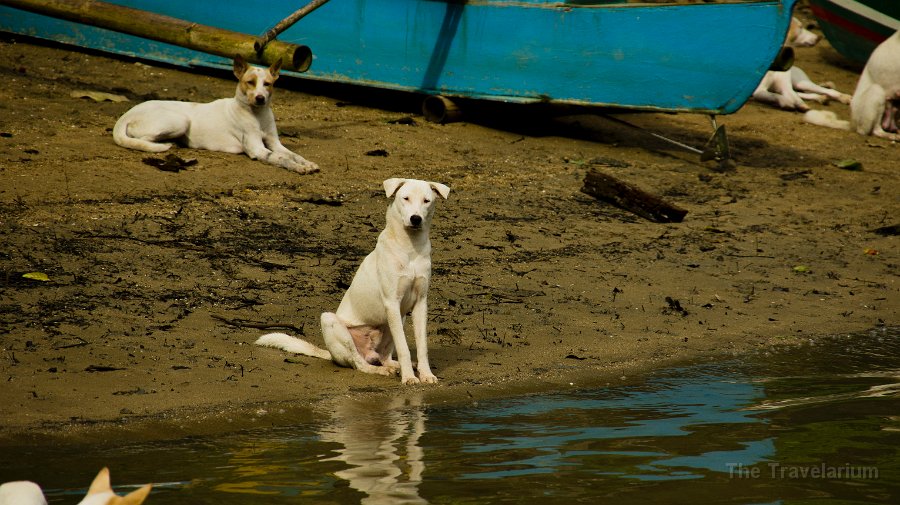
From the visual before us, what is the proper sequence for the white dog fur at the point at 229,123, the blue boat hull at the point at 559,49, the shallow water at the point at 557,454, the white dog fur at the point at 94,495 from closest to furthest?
1. the white dog fur at the point at 94,495
2. the shallow water at the point at 557,454
3. the white dog fur at the point at 229,123
4. the blue boat hull at the point at 559,49

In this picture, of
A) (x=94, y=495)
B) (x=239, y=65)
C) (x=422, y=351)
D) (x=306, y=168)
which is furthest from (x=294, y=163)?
(x=94, y=495)

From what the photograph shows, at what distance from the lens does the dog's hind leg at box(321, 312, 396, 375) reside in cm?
664

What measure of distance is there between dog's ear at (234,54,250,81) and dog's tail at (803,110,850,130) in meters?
7.45

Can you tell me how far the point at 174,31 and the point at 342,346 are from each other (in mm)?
5210

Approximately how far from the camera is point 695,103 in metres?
12.0

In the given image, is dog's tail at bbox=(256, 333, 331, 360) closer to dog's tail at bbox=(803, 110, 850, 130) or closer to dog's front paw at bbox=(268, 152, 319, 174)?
dog's front paw at bbox=(268, 152, 319, 174)

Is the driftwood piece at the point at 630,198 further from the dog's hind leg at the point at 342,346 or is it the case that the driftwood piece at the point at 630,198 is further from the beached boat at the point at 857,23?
the beached boat at the point at 857,23

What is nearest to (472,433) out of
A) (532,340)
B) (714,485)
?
(714,485)

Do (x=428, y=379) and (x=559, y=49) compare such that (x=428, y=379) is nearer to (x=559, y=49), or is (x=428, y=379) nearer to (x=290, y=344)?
(x=290, y=344)

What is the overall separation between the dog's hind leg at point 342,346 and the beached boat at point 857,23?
1212 cm

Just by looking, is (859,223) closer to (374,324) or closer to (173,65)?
(374,324)

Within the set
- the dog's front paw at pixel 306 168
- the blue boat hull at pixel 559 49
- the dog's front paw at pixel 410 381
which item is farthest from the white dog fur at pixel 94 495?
the blue boat hull at pixel 559 49

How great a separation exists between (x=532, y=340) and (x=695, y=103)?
5.40m

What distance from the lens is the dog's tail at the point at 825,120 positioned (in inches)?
571
